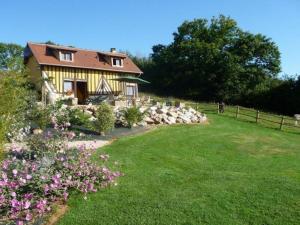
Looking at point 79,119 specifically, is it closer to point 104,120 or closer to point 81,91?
point 104,120

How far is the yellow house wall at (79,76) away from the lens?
26750 mm

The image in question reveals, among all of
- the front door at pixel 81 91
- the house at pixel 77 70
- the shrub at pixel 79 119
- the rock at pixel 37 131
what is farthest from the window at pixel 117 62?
the rock at pixel 37 131

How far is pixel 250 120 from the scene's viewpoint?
79.8ft

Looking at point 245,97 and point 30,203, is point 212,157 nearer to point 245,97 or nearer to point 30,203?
point 30,203

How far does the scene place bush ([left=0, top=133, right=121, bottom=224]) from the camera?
599 centimetres

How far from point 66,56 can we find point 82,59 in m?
1.47

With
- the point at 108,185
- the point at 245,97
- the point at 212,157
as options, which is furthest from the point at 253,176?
the point at 245,97

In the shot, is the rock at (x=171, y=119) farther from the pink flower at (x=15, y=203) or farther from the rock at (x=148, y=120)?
the pink flower at (x=15, y=203)

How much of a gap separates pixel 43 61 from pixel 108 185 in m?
19.8

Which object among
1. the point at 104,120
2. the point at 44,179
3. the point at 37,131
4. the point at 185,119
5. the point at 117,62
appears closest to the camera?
the point at 44,179

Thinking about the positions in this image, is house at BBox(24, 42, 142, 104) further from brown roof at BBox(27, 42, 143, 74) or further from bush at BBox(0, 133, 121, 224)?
bush at BBox(0, 133, 121, 224)

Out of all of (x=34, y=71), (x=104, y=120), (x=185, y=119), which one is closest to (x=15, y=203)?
(x=104, y=120)

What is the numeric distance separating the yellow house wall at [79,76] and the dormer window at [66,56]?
709 mm

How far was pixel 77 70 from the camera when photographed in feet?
92.5
